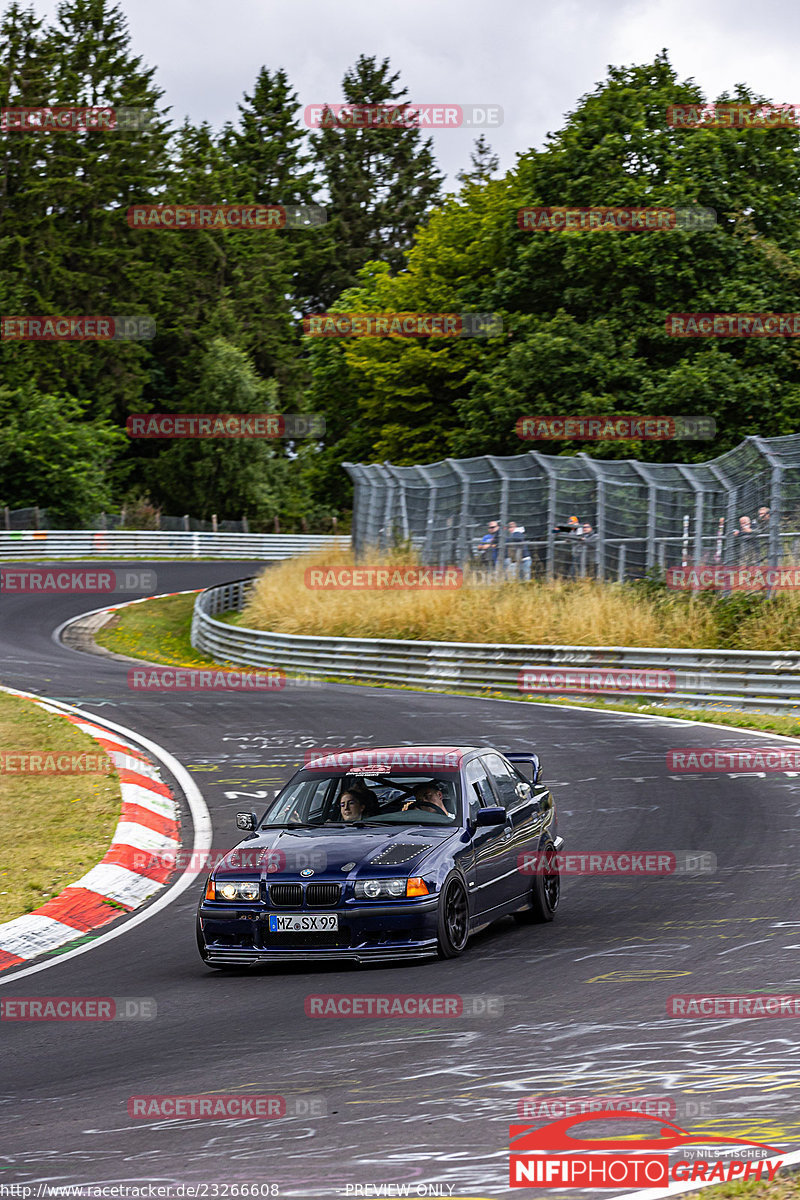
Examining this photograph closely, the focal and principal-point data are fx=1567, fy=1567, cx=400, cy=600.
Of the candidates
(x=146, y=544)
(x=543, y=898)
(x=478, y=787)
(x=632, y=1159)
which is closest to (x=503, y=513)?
(x=543, y=898)

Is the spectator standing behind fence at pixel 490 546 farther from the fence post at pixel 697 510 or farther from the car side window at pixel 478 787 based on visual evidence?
the car side window at pixel 478 787

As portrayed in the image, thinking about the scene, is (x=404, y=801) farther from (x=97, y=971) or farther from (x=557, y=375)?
(x=557, y=375)

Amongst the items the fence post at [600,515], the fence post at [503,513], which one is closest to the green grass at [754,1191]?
the fence post at [600,515]

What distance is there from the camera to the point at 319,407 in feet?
196

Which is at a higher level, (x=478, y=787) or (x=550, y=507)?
(x=550, y=507)

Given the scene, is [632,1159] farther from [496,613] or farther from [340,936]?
[496,613]

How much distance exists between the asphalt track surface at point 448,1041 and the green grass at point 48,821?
1.03 m

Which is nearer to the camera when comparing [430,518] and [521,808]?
[521,808]

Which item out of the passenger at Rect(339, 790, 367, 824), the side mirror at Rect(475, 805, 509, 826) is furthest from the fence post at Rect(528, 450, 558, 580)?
the side mirror at Rect(475, 805, 509, 826)

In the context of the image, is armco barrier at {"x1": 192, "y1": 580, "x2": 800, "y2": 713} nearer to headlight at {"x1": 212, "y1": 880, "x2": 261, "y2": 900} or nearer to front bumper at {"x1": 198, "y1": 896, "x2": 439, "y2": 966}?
front bumper at {"x1": 198, "y1": 896, "x2": 439, "y2": 966}

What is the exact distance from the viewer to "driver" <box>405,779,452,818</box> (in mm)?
9711

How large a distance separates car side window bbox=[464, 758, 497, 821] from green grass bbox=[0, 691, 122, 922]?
336 centimetres

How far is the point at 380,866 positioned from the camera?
8875 millimetres

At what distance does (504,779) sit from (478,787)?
2.11 ft
